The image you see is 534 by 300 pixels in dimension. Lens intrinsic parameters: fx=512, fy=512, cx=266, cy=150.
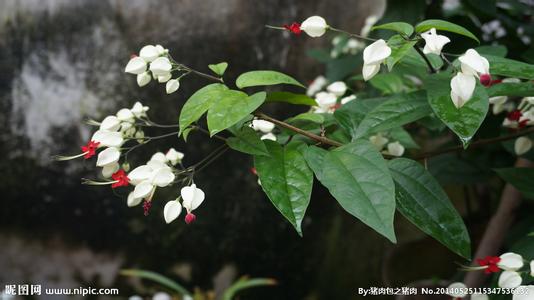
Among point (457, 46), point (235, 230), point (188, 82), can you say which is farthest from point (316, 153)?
point (235, 230)

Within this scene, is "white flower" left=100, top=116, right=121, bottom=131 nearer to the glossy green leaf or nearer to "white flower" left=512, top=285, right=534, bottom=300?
the glossy green leaf

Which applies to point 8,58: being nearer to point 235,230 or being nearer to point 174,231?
point 174,231

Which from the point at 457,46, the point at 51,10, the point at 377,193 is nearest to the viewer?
the point at 377,193

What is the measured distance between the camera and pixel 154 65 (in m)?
0.73

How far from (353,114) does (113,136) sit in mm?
365

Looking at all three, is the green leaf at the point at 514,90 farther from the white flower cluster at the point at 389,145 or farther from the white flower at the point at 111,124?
the white flower at the point at 111,124

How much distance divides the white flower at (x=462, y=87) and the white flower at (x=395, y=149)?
0.31 m

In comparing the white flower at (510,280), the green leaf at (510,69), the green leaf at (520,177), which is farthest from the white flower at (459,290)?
the green leaf at (510,69)

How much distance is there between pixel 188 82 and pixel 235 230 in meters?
0.57

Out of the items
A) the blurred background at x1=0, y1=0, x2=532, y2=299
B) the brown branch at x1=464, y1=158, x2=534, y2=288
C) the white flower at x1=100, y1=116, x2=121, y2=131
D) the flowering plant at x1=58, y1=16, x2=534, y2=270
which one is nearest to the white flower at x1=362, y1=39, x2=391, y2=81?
the flowering plant at x1=58, y1=16, x2=534, y2=270

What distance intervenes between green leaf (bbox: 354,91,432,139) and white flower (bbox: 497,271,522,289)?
0.82ft

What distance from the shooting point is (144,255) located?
1826mm

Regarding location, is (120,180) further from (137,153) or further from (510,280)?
→ (137,153)

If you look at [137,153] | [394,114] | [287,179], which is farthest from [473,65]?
[137,153]
